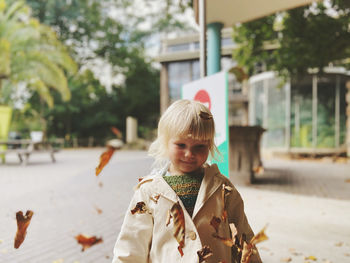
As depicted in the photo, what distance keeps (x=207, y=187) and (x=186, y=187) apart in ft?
0.36

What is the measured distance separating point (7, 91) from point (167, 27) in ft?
46.6

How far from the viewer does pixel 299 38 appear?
24.4 ft

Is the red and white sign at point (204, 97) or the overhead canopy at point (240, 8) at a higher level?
the overhead canopy at point (240, 8)

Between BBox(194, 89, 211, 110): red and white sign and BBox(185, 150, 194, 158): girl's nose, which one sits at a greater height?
BBox(194, 89, 211, 110): red and white sign

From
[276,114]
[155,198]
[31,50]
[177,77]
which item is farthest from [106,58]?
[155,198]

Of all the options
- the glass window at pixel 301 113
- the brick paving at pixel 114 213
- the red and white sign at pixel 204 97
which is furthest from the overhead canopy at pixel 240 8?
the glass window at pixel 301 113

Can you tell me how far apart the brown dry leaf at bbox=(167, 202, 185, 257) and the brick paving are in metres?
1.40

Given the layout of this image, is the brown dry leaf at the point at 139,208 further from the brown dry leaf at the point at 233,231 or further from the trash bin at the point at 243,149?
the trash bin at the point at 243,149

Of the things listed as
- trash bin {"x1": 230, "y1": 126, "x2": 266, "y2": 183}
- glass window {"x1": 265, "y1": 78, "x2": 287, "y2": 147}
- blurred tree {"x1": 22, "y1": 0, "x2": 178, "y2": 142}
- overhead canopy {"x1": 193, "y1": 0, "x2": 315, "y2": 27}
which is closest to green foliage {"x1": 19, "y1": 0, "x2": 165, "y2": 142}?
blurred tree {"x1": 22, "y1": 0, "x2": 178, "y2": 142}

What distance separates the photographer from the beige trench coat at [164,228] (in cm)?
131

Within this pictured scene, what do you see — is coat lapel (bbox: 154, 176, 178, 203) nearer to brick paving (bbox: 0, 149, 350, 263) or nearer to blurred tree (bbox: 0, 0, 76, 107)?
brick paving (bbox: 0, 149, 350, 263)

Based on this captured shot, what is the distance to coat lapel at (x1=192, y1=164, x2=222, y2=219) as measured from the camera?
4.32ft

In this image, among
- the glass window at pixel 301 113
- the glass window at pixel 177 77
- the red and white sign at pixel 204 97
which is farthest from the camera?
the glass window at pixel 177 77

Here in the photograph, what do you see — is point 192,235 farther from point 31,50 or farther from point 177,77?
point 177,77
